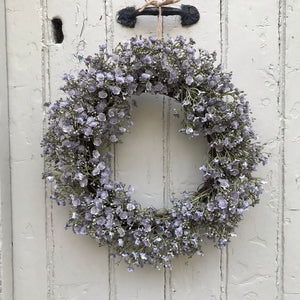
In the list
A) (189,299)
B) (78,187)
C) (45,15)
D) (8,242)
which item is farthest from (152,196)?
(45,15)

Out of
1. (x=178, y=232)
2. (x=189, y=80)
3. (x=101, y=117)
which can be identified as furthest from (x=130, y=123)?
(x=178, y=232)

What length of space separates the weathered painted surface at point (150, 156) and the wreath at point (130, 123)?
12cm

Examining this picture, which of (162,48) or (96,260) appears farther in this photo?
(96,260)

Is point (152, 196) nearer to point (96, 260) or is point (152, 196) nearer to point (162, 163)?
point (162, 163)

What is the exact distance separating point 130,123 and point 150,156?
0.51 feet

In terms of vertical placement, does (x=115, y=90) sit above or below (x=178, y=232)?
above

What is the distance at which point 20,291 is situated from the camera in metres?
1.13

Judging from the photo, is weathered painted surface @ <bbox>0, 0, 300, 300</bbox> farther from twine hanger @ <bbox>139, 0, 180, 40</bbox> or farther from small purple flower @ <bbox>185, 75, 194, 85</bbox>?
small purple flower @ <bbox>185, 75, 194, 85</bbox>

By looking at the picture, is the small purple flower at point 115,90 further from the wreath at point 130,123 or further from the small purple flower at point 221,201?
the small purple flower at point 221,201

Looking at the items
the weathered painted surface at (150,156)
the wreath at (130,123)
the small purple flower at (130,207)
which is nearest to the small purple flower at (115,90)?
the wreath at (130,123)

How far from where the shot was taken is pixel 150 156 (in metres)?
1.10

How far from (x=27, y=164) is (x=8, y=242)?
0.23 meters

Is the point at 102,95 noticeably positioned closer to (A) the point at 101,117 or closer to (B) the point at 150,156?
(A) the point at 101,117

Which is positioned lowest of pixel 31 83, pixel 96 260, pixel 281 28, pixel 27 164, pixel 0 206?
pixel 96 260
